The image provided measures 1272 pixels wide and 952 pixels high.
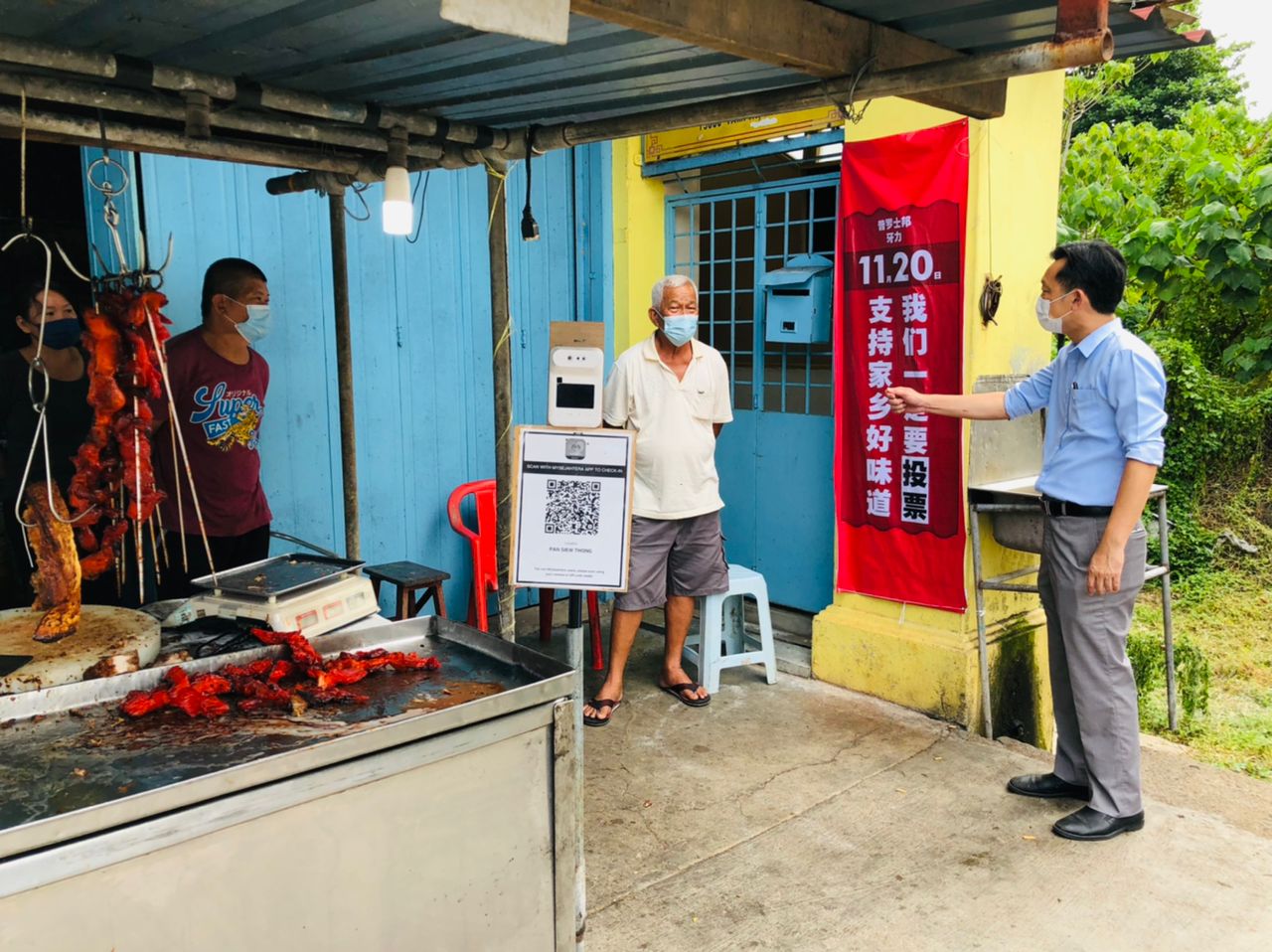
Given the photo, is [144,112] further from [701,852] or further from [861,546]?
[861,546]

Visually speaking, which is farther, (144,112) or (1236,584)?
(1236,584)

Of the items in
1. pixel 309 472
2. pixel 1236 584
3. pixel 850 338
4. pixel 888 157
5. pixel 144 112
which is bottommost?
pixel 1236 584

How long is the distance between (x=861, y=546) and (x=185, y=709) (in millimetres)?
3785

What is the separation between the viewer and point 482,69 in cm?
299

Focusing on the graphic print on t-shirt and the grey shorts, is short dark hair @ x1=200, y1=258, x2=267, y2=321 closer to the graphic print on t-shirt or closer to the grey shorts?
the graphic print on t-shirt

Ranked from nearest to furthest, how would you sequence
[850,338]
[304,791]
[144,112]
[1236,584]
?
1. [304,791]
2. [144,112]
3. [850,338]
4. [1236,584]

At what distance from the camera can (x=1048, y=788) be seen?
4.06 meters

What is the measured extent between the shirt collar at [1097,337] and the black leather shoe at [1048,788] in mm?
1811

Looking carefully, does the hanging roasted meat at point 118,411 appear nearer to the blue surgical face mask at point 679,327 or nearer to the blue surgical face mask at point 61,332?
the blue surgical face mask at point 61,332

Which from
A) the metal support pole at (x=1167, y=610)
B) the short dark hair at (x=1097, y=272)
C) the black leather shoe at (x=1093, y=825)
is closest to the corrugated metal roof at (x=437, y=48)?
the short dark hair at (x=1097, y=272)

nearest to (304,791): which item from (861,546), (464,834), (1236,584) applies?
(464,834)

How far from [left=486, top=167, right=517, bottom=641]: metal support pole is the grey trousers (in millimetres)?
2181

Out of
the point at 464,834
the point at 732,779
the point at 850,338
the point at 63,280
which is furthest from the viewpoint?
the point at 850,338

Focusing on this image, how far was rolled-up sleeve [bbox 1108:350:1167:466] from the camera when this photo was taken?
137 inches
